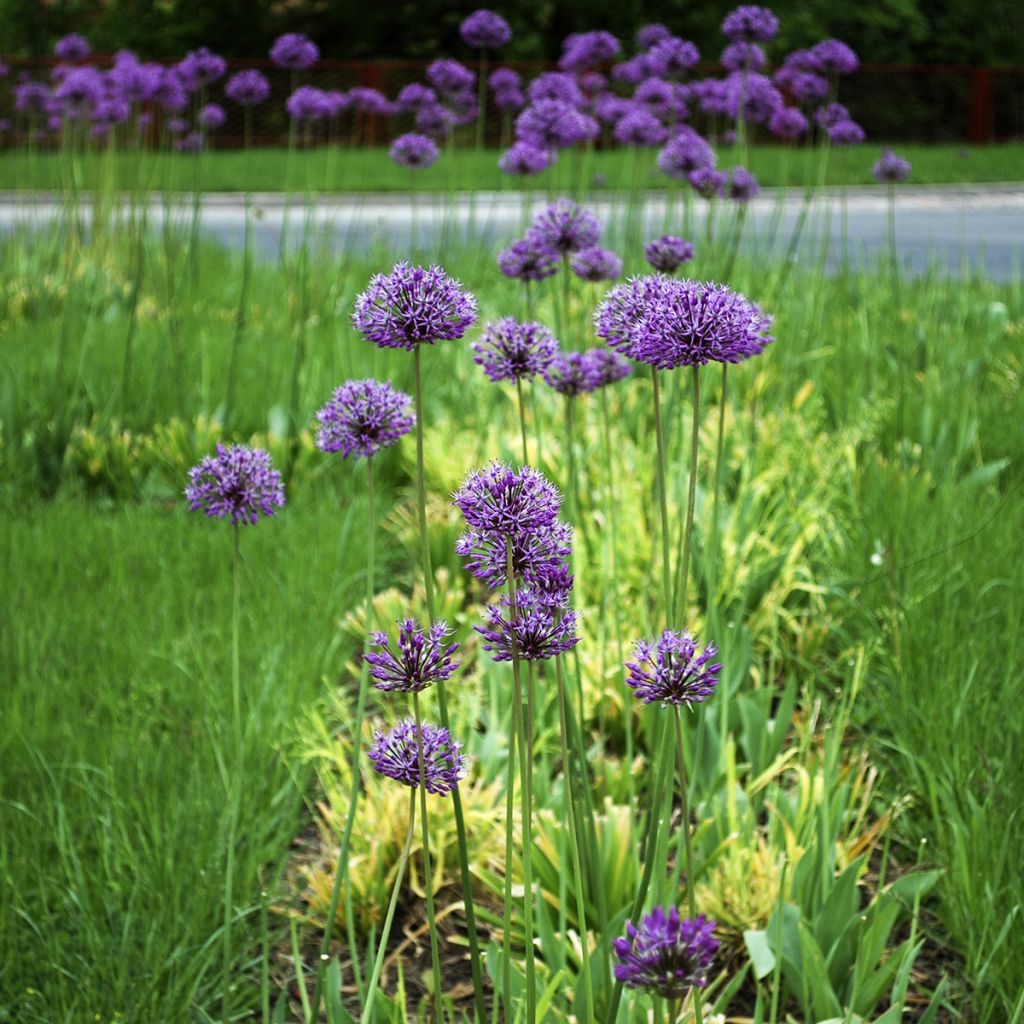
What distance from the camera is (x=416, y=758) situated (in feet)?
3.86

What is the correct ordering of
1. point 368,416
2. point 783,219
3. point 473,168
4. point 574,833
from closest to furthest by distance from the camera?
point 574,833, point 368,416, point 783,219, point 473,168

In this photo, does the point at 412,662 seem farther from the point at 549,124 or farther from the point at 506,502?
the point at 549,124

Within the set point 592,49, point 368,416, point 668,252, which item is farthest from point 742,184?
point 368,416

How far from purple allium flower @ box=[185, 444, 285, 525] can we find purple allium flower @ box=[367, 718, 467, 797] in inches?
15.6

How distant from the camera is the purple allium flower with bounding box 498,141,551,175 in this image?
3.05 metres

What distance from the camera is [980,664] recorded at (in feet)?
7.86

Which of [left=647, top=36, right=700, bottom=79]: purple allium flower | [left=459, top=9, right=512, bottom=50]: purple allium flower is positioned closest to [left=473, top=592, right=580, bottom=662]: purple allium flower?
[left=647, top=36, right=700, bottom=79]: purple allium flower

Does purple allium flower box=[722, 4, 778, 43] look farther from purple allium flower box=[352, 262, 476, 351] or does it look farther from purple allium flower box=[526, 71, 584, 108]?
purple allium flower box=[352, 262, 476, 351]

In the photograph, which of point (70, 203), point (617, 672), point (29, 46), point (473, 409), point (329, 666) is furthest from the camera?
point (29, 46)

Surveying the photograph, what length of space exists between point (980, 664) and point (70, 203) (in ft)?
12.6

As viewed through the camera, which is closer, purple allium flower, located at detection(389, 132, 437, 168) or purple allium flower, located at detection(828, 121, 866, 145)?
purple allium flower, located at detection(389, 132, 437, 168)

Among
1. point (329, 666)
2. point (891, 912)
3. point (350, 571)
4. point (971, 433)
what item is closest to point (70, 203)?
point (350, 571)

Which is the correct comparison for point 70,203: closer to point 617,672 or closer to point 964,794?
point 617,672

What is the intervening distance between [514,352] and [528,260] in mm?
626
